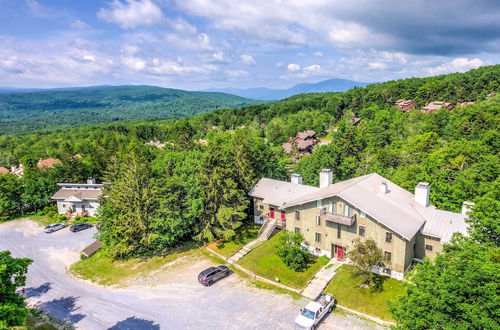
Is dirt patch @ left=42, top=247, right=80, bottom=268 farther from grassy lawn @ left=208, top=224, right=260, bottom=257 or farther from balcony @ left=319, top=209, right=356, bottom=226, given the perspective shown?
balcony @ left=319, top=209, right=356, bottom=226

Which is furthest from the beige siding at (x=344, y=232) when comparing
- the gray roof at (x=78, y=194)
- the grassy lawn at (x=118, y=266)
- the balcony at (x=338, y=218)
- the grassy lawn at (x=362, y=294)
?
the gray roof at (x=78, y=194)

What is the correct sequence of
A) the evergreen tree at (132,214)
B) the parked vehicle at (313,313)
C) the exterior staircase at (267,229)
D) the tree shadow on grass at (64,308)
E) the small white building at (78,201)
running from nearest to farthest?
the parked vehicle at (313,313) < the tree shadow on grass at (64,308) < the evergreen tree at (132,214) < the exterior staircase at (267,229) < the small white building at (78,201)

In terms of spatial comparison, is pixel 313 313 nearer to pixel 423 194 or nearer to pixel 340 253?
pixel 340 253

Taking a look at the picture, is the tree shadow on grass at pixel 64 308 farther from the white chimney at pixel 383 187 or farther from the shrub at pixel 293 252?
the white chimney at pixel 383 187

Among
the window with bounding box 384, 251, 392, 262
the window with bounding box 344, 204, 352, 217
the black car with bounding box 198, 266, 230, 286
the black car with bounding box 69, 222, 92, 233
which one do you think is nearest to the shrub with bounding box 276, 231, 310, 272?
the window with bounding box 344, 204, 352, 217

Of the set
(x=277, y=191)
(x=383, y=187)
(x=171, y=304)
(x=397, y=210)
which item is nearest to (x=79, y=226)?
(x=171, y=304)
